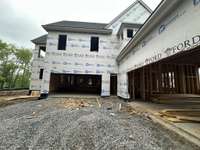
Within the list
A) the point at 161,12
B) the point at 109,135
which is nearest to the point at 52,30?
the point at 161,12

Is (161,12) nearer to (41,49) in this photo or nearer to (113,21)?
(113,21)

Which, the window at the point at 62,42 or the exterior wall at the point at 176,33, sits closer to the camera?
the exterior wall at the point at 176,33

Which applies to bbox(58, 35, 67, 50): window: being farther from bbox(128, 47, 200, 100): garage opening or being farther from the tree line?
the tree line

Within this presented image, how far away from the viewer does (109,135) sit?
9.71ft

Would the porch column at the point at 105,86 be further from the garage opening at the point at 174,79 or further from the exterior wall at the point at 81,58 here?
the garage opening at the point at 174,79

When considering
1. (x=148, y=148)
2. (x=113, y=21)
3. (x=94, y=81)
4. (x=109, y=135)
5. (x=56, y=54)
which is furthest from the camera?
(x=94, y=81)

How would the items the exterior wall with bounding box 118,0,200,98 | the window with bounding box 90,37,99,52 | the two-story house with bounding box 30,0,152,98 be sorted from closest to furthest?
the exterior wall with bounding box 118,0,200,98, the two-story house with bounding box 30,0,152,98, the window with bounding box 90,37,99,52

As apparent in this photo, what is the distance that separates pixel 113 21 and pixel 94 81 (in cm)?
933

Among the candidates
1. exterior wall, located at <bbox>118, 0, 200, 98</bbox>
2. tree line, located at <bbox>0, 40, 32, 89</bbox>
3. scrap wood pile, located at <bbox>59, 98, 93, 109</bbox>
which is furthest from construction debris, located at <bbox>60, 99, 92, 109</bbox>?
tree line, located at <bbox>0, 40, 32, 89</bbox>

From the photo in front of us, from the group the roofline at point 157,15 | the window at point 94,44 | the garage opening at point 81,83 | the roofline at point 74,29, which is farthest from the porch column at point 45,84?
the roofline at point 157,15

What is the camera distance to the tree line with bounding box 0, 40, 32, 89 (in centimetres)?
2033

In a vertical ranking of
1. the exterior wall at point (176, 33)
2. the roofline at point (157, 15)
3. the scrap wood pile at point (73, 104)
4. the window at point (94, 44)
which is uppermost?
the window at point (94, 44)

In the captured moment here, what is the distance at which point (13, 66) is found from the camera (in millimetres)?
21625

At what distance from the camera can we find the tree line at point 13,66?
20.3m
